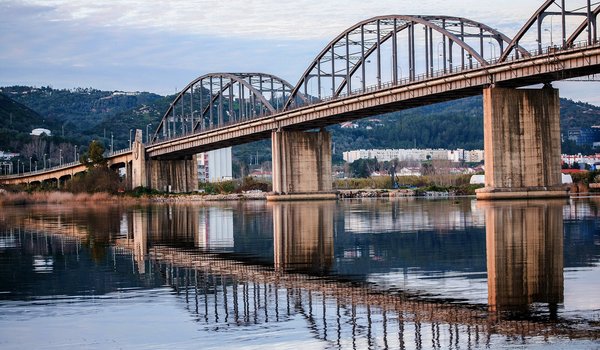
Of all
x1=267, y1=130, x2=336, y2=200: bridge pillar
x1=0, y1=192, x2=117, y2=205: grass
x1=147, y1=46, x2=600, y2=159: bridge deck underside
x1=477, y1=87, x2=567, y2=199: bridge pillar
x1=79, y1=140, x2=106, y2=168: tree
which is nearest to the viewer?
x1=147, y1=46, x2=600, y2=159: bridge deck underside

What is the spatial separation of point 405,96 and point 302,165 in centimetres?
2776

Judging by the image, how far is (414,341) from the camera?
17.6 metres

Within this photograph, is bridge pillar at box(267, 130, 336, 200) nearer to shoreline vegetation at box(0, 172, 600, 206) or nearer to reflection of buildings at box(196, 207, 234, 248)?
shoreline vegetation at box(0, 172, 600, 206)

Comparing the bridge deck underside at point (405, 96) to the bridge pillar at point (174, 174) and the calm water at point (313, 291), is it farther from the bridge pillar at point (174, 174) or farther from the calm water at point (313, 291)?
the calm water at point (313, 291)

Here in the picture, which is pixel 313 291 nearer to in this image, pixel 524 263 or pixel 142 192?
pixel 524 263

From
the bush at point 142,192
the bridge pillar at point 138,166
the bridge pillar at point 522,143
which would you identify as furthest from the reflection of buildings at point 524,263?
the bridge pillar at point 138,166

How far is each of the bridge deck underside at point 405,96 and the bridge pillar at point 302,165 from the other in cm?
144

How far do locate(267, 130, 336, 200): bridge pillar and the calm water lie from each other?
79682 millimetres

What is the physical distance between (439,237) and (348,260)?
9.55m

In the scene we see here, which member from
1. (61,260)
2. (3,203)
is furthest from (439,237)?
(3,203)

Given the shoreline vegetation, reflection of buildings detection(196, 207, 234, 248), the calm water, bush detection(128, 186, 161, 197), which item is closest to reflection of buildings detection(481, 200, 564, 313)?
the calm water

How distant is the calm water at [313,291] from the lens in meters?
18.5

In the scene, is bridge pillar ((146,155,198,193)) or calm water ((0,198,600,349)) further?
bridge pillar ((146,155,198,193))

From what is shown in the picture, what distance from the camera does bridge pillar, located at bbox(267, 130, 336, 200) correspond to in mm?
124438
